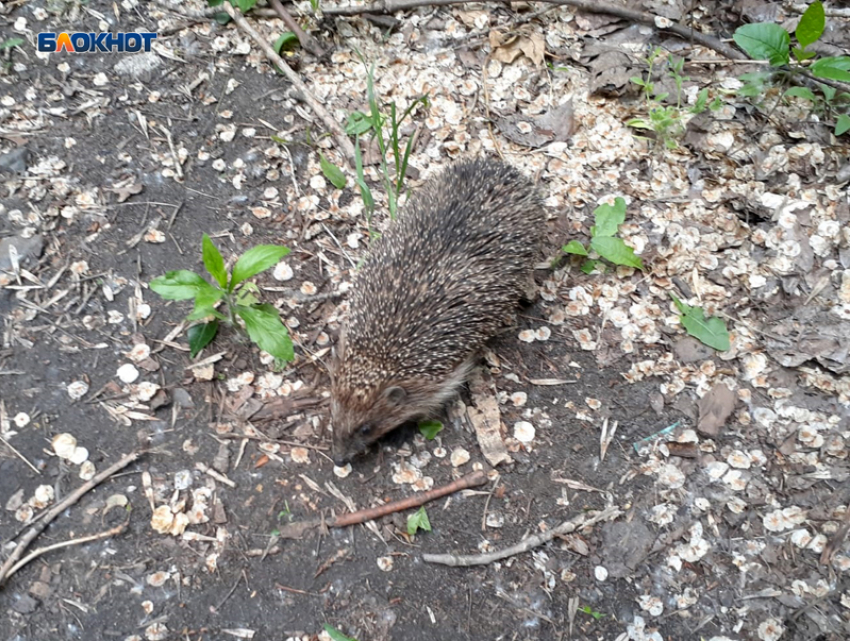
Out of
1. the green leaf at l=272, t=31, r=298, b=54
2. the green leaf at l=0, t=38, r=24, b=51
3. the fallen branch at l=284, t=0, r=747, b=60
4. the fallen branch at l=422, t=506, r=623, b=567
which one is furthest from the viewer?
the fallen branch at l=284, t=0, r=747, b=60

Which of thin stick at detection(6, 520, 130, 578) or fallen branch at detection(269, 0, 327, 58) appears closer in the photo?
thin stick at detection(6, 520, 130, 578)

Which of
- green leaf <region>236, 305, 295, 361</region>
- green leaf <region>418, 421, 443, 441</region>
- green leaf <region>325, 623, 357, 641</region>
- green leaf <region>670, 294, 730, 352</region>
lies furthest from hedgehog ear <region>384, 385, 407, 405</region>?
green leaf <region>670, 294, 730, 352</region>

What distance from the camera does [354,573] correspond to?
12.8ft

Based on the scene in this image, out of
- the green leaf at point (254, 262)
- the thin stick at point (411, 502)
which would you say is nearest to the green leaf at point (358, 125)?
the green leaf at point (254, 262)

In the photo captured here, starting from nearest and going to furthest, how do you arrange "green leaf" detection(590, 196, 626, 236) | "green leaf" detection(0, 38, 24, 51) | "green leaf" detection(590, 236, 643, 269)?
"green leaf" detection(590, 236, 643, 269)
"green leaf" detection(590, 196, 626, 236)
"green leaf" detection(0, 38, 24, 51)

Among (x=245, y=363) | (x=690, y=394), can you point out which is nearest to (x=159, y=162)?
(x=245, y=363)

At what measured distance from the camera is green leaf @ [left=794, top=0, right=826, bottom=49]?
207 inches

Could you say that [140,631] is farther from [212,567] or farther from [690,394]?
[690,394]

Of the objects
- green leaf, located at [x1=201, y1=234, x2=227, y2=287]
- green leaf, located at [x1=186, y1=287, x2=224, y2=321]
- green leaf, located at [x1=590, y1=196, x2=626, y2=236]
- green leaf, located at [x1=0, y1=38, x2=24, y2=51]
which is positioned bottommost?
green leaf, located at [x1=590, y1=196, x2=626, y2=236]

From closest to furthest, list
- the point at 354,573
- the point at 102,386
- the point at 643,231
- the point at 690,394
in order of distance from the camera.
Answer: the point at 354,573
the point at 102,386
the point at 690,394
the point at 643,231

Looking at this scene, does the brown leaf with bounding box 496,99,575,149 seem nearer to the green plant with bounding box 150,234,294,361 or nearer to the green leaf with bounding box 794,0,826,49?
the green leaf with bounding box 794,0,826,49

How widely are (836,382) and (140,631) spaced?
4.72 metres

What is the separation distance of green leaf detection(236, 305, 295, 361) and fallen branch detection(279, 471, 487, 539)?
1.03 metres

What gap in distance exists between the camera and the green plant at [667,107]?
218 inches
